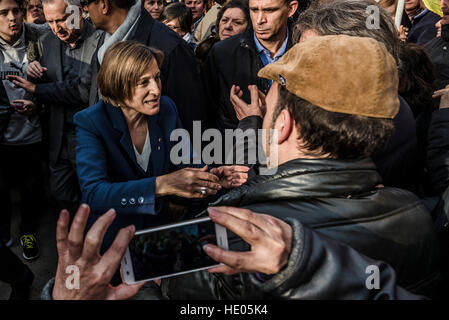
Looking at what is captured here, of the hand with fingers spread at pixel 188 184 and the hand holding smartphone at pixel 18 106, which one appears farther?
the hand holding smartphone at pixel 18 106

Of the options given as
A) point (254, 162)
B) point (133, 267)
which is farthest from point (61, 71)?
point (133, 267)

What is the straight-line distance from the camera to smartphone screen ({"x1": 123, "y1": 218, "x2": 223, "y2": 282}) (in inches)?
41.3

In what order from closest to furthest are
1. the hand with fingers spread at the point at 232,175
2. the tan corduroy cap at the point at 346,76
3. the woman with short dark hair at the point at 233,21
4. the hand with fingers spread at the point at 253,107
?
the tan corduroy cap at the point at 346,76, the hand with fingers spread at the point at 232,175, the hand with fingers spread at the point at 253,107, the woman with short dark hair at the point at 233,21

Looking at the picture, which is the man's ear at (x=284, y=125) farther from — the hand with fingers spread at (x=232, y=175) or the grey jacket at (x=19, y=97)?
the grey jacket at (x=19, y=97)

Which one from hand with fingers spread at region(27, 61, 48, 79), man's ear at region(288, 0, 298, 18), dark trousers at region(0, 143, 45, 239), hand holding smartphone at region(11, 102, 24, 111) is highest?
man's ear at region(288, 0, 298, 18)

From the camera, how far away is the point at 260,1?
2969 mm

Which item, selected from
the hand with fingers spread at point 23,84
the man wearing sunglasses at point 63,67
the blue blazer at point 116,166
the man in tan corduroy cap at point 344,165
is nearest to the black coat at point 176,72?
the man wearing sunglasses at point 63,67

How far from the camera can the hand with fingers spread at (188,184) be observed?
1.85 meters

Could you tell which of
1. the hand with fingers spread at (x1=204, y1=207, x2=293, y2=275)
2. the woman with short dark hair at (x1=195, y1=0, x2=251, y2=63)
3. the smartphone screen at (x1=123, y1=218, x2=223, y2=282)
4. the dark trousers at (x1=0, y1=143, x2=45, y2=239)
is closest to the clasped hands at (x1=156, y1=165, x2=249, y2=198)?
the smartphone screen at (x1=123, y1=218, x2=223, y2=282)

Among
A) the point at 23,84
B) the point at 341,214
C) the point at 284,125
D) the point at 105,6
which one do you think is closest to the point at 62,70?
the point at 23,84

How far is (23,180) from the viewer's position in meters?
3.77

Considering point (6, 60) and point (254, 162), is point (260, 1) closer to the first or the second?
point (254, 162)

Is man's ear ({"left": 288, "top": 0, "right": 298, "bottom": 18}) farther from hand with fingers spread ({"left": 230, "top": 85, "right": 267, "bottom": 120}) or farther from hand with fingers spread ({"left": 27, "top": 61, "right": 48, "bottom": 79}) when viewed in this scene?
hand with fingers spread ({"left": 27, "top": 61, "right": 48, "bottom": 79})
